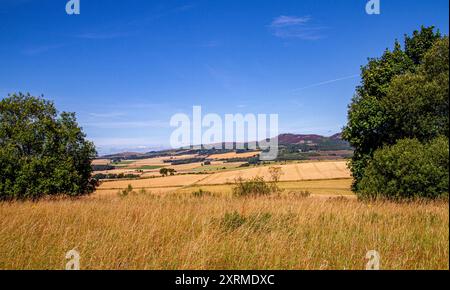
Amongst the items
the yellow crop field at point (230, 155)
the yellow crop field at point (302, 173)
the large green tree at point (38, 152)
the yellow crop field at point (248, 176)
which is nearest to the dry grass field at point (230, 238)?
the large green tree at point (38, 152)

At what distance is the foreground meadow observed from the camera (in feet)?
16.1

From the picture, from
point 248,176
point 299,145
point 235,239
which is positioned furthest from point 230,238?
point 299,145

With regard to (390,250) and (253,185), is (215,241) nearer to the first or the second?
(390,250)

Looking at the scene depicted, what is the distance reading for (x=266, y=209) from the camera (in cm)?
873

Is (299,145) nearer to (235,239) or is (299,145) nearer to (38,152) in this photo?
(38,152)

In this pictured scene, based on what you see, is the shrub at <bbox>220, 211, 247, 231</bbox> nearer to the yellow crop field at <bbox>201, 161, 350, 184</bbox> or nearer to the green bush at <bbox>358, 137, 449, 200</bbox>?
the green bush at <bbox>358, 137, 449, 200</bbox>

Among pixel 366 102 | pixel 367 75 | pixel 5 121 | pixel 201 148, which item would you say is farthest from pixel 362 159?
pixel 201 148

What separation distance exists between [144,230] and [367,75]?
19.4 m

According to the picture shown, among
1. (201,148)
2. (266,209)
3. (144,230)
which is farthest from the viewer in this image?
(201,148)

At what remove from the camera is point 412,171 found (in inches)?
290

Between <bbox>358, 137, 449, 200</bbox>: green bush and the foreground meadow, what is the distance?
35 centimetres

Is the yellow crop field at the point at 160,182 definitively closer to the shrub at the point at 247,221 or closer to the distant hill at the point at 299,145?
the distant hill at the point at 299,145

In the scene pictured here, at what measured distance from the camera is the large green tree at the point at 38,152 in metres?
19.9

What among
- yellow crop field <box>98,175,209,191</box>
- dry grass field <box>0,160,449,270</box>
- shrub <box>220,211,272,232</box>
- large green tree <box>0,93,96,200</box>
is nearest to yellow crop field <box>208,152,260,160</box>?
yellow crop field <box>98,175,209,191</box>
